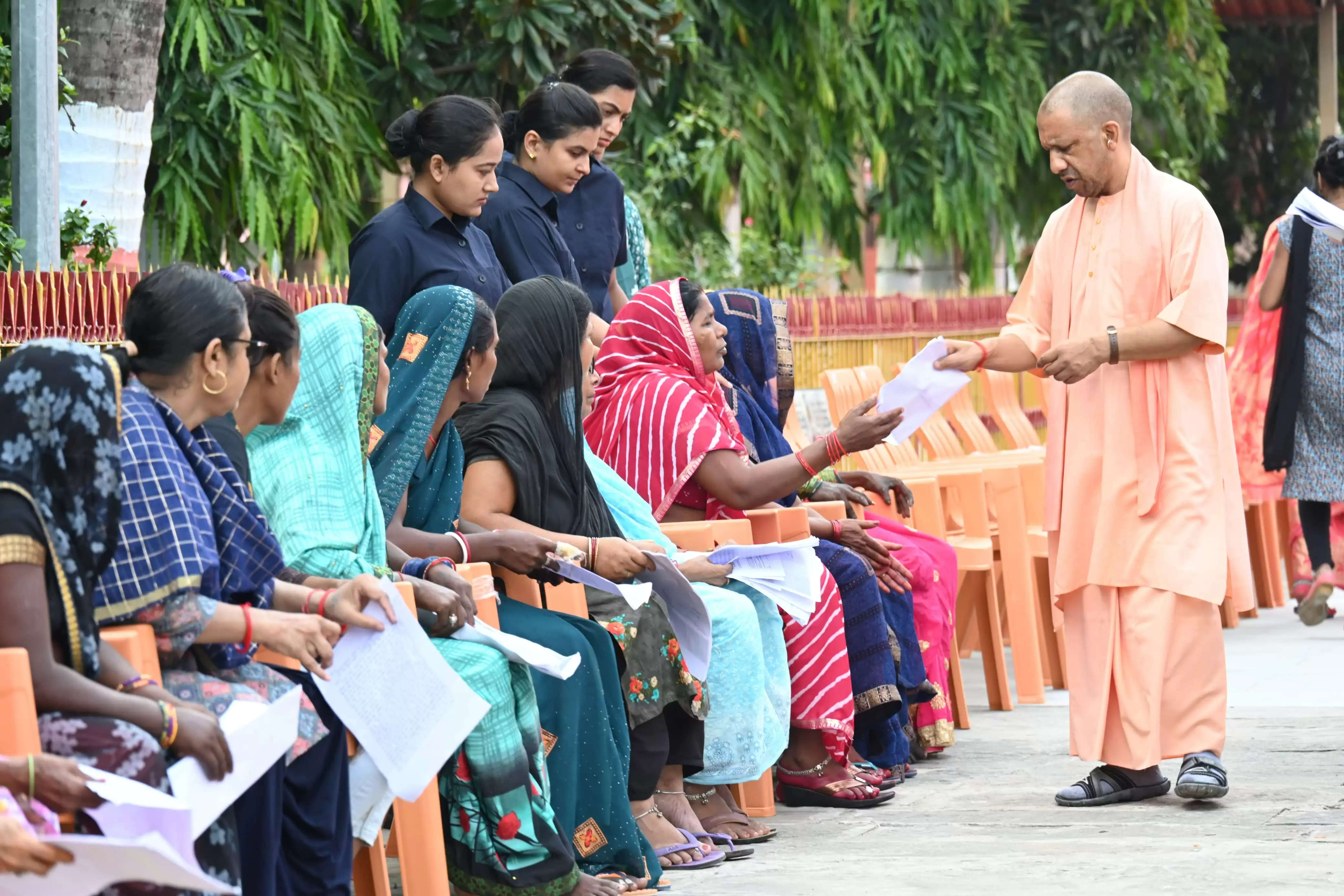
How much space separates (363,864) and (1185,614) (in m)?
2.39

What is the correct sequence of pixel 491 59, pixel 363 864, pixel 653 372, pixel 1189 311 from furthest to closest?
pixel 491 59, pixel 653 372, pixel 1189 311, pixel 363 864

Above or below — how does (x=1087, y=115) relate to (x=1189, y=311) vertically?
above

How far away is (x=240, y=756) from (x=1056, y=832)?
2.47m

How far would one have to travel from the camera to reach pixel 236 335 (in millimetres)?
3234

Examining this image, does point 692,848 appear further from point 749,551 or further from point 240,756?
point 240,756

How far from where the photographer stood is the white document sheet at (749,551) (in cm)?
470

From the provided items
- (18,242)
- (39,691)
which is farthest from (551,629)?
(18,242)

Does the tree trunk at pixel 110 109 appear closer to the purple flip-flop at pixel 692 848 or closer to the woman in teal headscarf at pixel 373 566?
the woman in teal headscarf at pixel 373 566

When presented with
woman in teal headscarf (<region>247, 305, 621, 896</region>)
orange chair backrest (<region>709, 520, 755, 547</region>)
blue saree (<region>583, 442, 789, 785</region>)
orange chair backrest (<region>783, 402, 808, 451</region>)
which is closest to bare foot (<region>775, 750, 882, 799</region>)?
blue saree (<region>583, 442, 789, 785</region>)

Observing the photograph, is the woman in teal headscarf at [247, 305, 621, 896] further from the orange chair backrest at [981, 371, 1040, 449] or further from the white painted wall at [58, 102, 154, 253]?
the orange chair backrest at [981, 371, 1040, 449]

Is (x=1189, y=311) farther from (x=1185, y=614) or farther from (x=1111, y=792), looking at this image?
(x=1111, y=792)

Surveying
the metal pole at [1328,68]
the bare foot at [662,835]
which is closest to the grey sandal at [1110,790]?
the bare foot at [662,835]

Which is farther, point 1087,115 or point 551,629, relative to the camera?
point 1087,115

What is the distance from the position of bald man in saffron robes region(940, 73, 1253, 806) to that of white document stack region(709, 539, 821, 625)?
815 mm
